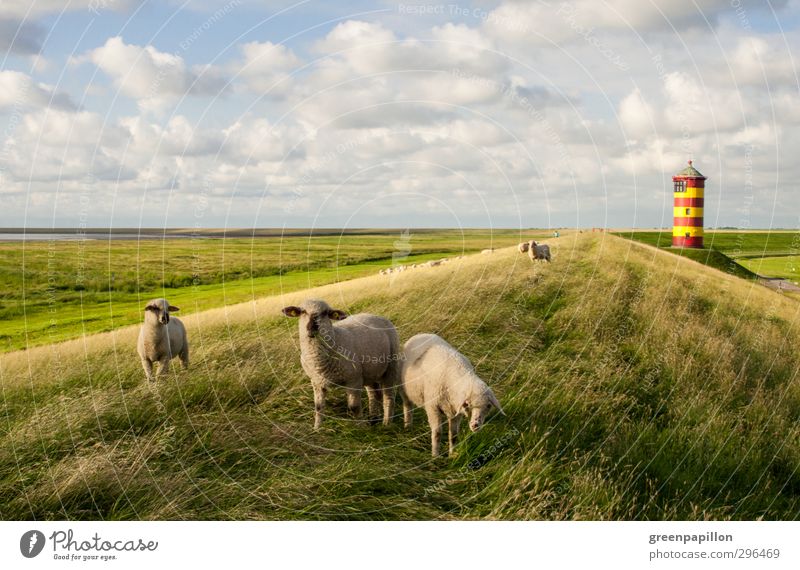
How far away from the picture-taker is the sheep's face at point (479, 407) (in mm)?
8755

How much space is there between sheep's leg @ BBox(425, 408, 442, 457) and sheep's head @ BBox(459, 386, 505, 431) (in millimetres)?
683

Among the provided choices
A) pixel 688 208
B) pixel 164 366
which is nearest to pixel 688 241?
pixel 688 208

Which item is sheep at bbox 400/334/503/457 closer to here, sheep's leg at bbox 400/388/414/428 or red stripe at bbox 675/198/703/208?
sheep's leg at bbox 400/388/414/428

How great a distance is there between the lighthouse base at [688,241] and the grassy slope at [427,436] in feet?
110

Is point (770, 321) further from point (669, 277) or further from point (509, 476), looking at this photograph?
point (509, 476)

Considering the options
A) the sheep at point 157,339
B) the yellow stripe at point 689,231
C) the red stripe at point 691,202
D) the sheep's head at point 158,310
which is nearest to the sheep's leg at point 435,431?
the sheep's head at point 158,310

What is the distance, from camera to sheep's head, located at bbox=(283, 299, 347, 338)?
375 inches

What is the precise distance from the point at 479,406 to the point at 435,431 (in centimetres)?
105

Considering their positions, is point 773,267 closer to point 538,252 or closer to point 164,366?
point 538,252

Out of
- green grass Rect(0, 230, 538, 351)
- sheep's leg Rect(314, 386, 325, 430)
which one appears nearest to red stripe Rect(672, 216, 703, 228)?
green grass Rect(0, 230, 538, 351)

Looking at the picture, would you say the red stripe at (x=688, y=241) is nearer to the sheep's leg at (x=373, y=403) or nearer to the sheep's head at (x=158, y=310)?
the sheep's leg at (x=373, y=403)

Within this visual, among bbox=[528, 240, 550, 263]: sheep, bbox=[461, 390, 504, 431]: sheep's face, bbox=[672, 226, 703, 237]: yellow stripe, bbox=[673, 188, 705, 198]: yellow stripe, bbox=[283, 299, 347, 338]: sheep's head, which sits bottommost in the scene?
bbox=[461, 390, 504, 431]: sheep's face

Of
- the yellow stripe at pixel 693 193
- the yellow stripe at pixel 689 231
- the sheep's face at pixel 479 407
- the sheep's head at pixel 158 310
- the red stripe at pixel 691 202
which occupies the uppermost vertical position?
the yellow stripe at pixel 693 193

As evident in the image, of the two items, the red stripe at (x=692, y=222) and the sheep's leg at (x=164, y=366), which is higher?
the red stripe at (x=692, y=222)
